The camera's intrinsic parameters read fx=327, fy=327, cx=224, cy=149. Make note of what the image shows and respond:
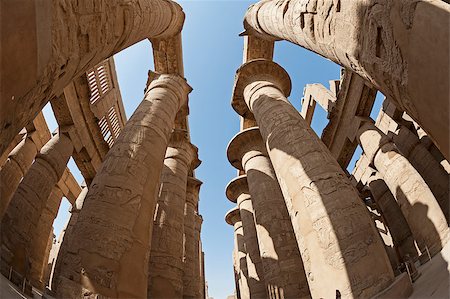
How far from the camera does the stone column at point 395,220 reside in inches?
355

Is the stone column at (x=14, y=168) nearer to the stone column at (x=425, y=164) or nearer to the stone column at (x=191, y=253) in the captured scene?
the stone column at (x=191, y=253)

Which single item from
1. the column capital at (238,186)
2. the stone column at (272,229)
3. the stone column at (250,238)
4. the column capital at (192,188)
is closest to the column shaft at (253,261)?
the stone column at (250,238)

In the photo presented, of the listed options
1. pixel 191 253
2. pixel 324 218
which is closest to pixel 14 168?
pixel 191 253

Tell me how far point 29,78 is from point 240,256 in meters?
13.3

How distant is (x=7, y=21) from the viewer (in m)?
2.54

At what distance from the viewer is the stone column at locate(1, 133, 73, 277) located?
7082mm

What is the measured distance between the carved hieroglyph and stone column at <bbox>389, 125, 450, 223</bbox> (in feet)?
25.0

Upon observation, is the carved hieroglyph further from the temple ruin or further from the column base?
the column base

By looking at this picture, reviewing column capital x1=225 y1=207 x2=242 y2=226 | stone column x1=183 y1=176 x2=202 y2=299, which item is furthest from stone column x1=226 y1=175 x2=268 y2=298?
column capital x1=225 y1=207 x2=242 y2=226

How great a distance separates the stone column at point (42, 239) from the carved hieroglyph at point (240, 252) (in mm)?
7362

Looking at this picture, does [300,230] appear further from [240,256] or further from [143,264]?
[240,256]

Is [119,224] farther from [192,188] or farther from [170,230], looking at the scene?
[192,188]

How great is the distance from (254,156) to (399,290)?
7639 mm

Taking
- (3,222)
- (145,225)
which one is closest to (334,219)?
(145,225)
